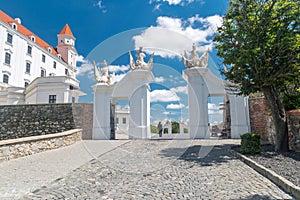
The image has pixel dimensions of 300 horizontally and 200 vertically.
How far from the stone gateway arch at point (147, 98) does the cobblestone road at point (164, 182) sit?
622cm

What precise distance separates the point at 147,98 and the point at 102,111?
10.0 feet

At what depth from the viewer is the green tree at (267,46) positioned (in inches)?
255

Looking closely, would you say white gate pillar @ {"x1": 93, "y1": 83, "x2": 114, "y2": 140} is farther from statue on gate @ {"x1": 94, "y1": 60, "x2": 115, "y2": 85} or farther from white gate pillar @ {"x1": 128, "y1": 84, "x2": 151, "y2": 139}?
white gate pillar @ {"x1": 128, "y1": 84, "x2": 151, "y2": 139}

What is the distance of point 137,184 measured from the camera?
4129 millimetres

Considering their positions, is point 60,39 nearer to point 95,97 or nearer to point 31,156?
point 95,97

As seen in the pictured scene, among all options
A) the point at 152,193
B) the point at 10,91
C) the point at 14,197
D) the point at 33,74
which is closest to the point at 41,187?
the point at 14,197

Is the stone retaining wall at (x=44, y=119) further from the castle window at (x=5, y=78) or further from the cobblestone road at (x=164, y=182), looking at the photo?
the castle window at (x=5, y=78)

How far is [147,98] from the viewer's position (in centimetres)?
1308

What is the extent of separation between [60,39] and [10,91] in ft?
79.4

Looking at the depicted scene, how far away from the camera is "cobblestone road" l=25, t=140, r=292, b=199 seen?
3496 millimetres

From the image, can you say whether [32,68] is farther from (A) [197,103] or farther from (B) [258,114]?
(B) [258,114]

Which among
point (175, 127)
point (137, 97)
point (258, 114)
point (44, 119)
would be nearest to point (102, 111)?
point (137, 97)

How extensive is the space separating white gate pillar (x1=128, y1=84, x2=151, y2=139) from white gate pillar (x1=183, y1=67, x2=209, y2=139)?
2720mm

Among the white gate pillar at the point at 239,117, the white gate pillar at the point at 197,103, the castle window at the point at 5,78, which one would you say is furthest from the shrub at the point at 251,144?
the castle window at the point at 5,78
